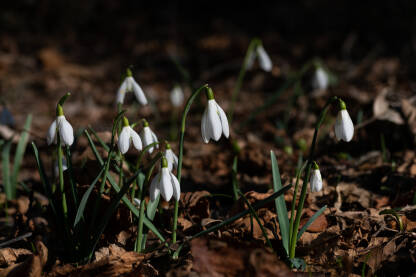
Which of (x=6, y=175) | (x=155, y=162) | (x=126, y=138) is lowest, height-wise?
(x=6, y=175)

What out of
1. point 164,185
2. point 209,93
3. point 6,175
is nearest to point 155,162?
point 164,185

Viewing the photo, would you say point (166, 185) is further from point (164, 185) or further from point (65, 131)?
point (65, 131)

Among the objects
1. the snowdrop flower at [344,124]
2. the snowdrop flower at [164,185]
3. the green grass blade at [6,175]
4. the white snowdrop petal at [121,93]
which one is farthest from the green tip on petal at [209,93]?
the green grass blade at [6,175]

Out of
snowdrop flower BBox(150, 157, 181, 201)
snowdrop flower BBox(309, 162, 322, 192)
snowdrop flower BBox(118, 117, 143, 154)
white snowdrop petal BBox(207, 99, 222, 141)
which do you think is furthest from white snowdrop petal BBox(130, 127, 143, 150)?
snowdrop flower BBox(309, 162, 322, 192)

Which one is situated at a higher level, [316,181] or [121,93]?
[121,93]

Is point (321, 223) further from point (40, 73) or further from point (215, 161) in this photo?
point (40, 73)

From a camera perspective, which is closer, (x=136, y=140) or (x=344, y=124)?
(x=344, y=124)
